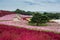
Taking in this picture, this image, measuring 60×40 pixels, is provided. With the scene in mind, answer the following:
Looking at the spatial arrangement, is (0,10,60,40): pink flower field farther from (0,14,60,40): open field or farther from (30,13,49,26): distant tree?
(30,13,49,26): distant tree

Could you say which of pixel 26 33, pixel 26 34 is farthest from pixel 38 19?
pixel 26 34

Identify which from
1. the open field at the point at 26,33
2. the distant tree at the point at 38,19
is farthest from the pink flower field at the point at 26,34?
the distant tree at the point at 38,19

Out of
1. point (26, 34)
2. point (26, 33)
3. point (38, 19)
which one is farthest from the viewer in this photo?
point (38, 19)

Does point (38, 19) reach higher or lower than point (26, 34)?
lower

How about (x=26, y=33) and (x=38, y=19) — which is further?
(x=38, y=19)

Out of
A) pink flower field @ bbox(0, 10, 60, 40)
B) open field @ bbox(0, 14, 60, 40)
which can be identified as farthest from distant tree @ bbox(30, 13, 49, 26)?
pink flower field @ bbox(0, 10, 60, 40)

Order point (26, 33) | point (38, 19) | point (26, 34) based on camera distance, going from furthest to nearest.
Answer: point (38, 19) < point (26, 33) < point (26, 34)

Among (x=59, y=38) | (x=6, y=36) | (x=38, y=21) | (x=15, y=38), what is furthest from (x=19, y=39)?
(x=38, y=21)

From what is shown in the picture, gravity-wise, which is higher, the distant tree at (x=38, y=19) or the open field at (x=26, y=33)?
the open field at (x=26, y=33)

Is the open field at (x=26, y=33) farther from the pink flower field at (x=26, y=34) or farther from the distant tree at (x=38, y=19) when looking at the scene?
the distant tree at (x=38, y=19)

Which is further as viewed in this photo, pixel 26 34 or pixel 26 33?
pixel 26 33

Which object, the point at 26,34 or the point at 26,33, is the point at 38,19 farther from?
the point at 26,34
